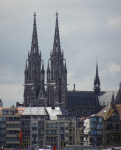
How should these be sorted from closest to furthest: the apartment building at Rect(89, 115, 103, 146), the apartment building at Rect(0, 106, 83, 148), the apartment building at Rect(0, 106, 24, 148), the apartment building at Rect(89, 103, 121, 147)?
the apartment building at Rect(89, 103, 121, 147) → the apartment building at Rect(89, 115, 103, 146) → the apartment building at Rect(0, 106, 83, 148) → the apartment building at Rect(0, 106, 24, 148)

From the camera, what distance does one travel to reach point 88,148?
98.4 meters

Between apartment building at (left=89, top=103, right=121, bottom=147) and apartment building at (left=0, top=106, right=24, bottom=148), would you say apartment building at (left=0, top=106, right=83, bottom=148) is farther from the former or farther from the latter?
apartment building at (left=89, top=103, right=121, bottom=147)

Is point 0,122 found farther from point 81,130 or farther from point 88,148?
point 88,148

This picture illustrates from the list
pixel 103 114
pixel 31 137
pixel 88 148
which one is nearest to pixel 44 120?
pixel 31 137

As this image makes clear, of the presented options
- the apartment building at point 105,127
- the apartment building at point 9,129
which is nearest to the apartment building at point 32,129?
the apartment building at point 9,129

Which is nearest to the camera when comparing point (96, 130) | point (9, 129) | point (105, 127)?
point (96, 130)

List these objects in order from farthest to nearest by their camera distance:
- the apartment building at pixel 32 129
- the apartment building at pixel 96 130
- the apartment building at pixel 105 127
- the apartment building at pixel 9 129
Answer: the apartment building at pixel 9 129
the apartment building at pixel 32 129
the apartment building at pixel 96 130
the apartment building at pixel 105 127

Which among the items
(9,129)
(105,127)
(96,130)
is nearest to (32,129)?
(9,129)

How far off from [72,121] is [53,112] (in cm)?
550

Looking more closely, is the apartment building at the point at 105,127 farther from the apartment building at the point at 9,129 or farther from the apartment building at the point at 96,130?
the apartment building at the point at 9,129

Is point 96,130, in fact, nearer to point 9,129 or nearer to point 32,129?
point 32,129

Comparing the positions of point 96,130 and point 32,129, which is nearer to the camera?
point 96,130

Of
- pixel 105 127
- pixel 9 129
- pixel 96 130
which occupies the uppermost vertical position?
pixel 105 127

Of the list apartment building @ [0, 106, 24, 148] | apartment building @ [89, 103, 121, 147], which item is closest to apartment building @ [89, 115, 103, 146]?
apartment building @ [89, 103, 121, 147]
